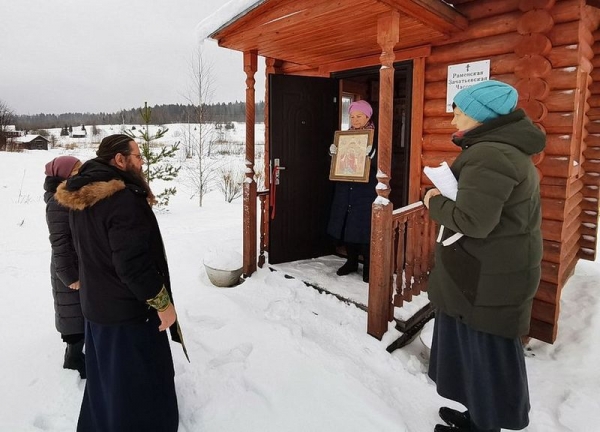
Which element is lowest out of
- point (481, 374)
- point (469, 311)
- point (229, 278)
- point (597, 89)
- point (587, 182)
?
point (229, 278)

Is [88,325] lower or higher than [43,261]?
higher

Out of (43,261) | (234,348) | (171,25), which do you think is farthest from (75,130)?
(234,348)

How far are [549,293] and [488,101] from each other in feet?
8.32

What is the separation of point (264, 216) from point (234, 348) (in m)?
2.49

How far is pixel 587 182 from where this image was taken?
15.5ft

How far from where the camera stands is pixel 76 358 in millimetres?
2791

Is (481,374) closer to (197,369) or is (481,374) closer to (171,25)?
(197,369)

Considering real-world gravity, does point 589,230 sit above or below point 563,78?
below

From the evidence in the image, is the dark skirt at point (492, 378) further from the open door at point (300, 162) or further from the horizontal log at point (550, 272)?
the open door at point (300, 162)

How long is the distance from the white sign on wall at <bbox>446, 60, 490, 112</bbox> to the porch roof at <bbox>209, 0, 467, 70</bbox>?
338mm

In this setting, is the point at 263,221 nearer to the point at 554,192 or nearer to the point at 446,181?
the point at 554,192

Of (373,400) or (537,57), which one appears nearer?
(373,400)

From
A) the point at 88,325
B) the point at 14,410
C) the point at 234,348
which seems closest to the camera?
the point at 88,325

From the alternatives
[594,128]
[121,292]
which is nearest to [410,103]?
[594,128]
